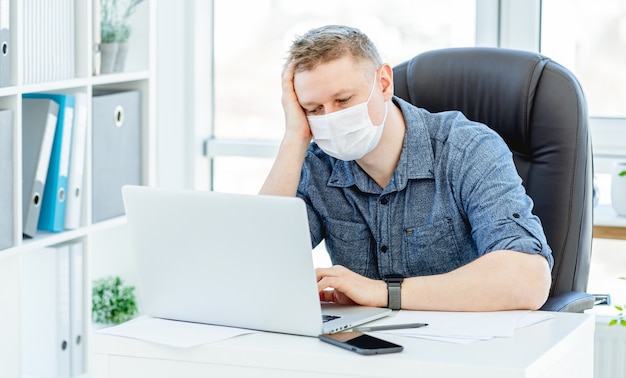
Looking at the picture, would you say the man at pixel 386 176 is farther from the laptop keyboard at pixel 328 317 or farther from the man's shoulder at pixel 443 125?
the laptop keyboard at pixel 328 317

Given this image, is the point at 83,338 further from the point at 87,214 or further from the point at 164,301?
the point at 164,301

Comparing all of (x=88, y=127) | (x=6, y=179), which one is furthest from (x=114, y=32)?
(x=6, y=179)

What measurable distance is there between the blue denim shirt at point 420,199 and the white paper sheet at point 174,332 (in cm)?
50

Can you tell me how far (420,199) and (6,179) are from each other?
96 centimetres

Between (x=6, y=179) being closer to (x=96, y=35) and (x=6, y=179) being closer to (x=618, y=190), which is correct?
(x=96, y=35)

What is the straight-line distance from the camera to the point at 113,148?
8.87ft

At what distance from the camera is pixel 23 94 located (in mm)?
2459

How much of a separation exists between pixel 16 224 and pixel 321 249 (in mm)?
1149

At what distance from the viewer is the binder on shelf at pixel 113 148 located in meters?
2.64

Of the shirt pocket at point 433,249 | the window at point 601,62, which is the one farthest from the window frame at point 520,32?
the shirt pocket at point 433,249

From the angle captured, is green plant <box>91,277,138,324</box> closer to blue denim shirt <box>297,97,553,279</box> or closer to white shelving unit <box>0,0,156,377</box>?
white shelving unit <box>0,0,156,377</box>

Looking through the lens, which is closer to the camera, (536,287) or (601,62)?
(536,287)

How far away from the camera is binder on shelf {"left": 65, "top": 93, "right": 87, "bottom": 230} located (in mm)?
2506

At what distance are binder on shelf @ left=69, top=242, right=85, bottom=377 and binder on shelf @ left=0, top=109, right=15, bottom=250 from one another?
313 mm
